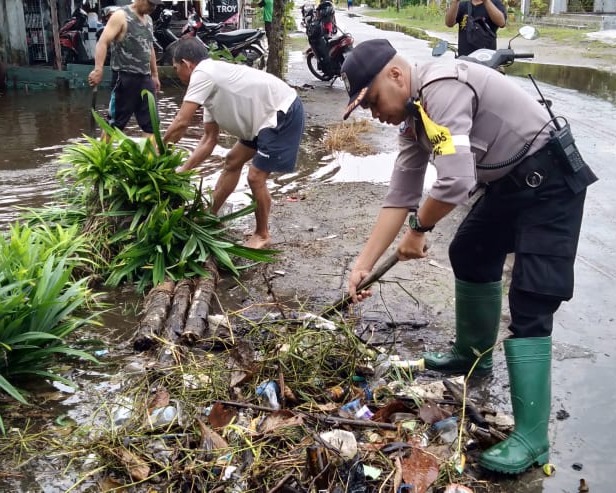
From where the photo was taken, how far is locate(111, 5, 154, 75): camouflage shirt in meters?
7.51

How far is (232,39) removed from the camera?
571 inches

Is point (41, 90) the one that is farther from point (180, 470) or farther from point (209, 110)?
point (180, 470)

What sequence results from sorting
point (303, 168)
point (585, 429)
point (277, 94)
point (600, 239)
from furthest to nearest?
point (303, 168), point (600, 239), point (277, 94), point (585, 429)

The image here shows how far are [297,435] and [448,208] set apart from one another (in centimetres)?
116

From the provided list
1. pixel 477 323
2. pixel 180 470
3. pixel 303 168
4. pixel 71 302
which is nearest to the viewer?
pixel 180 470

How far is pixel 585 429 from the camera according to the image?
3.54m

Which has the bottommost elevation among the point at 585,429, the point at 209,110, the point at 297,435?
the point at 585,429

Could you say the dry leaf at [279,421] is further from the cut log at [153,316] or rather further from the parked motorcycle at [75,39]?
the parked motorcycle at [75,39]

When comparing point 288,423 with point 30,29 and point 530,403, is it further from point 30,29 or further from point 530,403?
point 30,29

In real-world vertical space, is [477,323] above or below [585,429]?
above

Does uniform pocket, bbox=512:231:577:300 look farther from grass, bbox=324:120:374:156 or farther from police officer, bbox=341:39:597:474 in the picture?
grass, bbox=324:120:374:156

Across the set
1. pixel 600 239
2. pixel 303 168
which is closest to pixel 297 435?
pixel 600 239

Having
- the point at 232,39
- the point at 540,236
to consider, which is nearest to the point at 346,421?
the point at 540,236

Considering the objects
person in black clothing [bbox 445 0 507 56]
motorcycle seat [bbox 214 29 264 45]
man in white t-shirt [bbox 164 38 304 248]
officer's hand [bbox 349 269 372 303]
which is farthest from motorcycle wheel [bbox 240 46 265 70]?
officer's hand [bbox 349 269 372 303]
